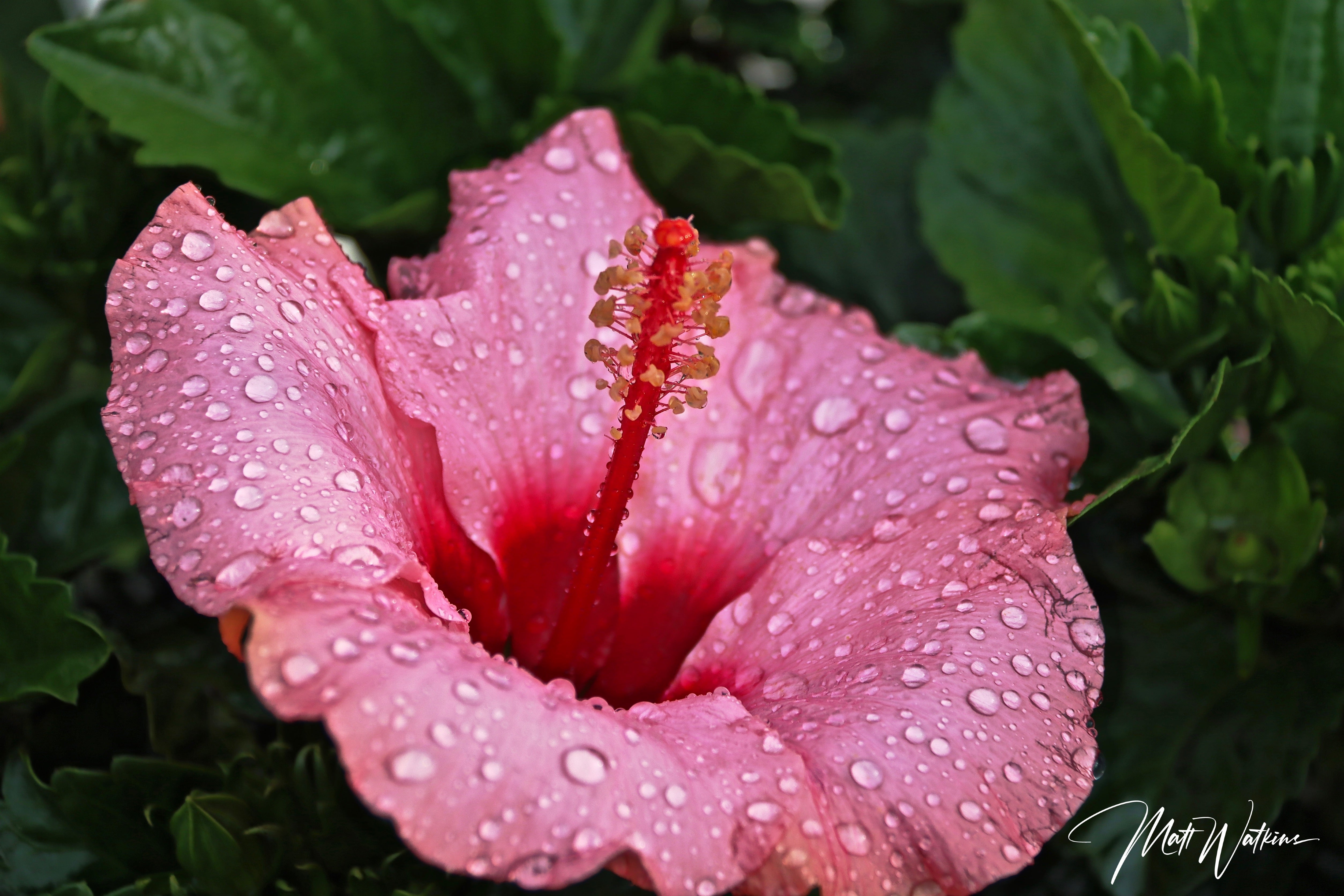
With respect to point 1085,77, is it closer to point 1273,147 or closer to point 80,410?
point 1273,147

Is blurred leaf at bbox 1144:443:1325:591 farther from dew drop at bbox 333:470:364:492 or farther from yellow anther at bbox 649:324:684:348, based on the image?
dew drop at bbox 333:470:364:492

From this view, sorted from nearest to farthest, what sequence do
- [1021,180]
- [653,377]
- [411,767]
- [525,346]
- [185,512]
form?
[411,767], [185,512], [653,377], [525,346], [1021,180]

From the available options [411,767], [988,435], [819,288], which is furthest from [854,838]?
[819,288]

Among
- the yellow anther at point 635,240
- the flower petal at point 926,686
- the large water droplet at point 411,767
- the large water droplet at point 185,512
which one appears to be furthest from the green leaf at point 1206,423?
the large water droplet at point 185,512

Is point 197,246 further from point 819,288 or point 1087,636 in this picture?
point 819,288

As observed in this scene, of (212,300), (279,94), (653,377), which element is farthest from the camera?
(279,94)

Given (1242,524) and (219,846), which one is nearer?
(219,846)
